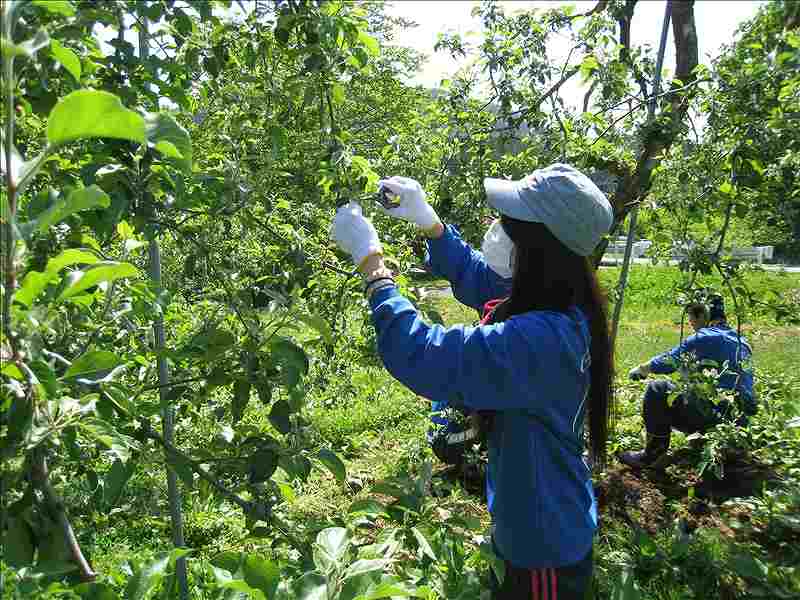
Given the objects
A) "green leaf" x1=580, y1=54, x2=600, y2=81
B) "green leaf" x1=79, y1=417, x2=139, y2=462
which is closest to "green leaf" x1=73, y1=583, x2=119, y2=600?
"green leaf" x1=79, y1=417, x2=139, y2=462

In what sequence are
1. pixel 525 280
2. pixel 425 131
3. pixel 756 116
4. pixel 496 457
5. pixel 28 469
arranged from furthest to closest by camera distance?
pixel 425 131, pixel 756 116, pixel 496 457, pixel 525 280, pixel 28 469

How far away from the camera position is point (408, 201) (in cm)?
202

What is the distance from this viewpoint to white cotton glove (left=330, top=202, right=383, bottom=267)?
1.55 m

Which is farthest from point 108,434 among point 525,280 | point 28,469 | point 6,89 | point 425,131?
point 425,131

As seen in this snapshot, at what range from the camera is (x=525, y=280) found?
163 centimetres

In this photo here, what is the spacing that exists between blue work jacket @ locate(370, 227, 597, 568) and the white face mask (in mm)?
385

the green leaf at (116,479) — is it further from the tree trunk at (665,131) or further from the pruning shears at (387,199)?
the tree trunk at (665,131)

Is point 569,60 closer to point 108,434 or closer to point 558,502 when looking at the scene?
point 558,502

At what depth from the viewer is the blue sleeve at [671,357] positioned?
2992 millimetres

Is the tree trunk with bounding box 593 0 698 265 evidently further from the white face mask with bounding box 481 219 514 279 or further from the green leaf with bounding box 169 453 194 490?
the green leaf with bounding box 169 453 194 490

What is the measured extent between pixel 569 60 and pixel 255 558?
2.98 metres

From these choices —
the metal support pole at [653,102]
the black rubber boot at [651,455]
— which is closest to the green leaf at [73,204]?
the metal support pole at [653,102]

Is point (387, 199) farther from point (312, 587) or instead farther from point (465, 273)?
point (312, 587)

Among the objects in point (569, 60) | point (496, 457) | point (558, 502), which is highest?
point (569, 60)
